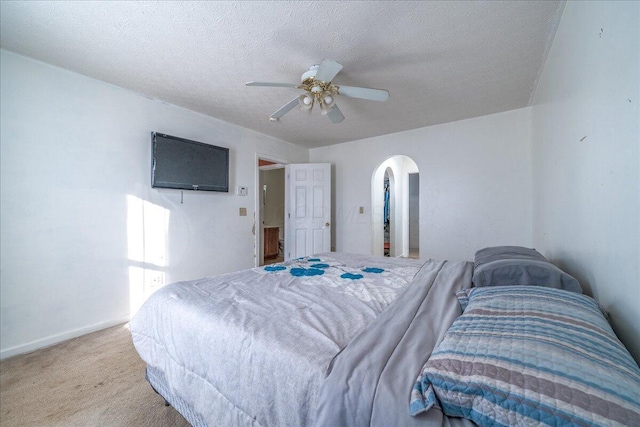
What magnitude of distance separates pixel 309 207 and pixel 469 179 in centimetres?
249

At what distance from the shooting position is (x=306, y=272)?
1.84m

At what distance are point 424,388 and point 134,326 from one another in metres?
1.52

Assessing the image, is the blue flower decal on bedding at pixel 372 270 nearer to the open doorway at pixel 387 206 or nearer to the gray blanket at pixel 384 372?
the gray blanket at pixel 384 372

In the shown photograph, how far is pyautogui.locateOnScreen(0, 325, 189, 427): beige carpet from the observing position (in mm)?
1364

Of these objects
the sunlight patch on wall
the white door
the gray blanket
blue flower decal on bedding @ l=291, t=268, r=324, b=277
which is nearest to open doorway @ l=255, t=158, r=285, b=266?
the white door

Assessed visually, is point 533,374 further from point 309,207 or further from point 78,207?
point 309,207

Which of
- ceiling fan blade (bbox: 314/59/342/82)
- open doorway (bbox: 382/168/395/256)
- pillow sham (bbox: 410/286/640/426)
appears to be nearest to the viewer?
pillow sham (bbox: 410/286/640/426)

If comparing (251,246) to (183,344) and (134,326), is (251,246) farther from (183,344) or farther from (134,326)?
(183,344)

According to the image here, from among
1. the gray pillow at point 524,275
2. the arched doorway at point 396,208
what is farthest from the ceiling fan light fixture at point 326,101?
the arched doorway at point 396,208

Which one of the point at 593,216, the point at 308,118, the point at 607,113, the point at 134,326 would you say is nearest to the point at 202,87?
the point at 308,118

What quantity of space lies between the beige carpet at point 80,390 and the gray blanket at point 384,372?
1202mm

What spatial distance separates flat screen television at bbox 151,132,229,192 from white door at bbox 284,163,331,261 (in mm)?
1369

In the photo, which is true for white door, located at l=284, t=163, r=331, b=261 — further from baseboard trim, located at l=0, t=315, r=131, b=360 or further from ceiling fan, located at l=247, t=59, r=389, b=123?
baseboard trim, located at l=0, t=315, r=131, b=360

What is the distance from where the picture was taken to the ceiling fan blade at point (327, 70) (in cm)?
174
